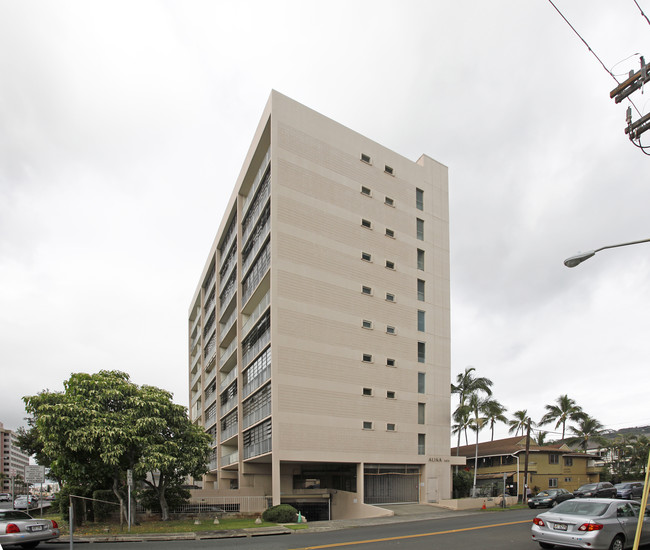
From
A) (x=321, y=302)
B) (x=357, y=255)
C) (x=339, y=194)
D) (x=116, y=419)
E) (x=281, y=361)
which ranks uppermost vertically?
(x=339, y=194)

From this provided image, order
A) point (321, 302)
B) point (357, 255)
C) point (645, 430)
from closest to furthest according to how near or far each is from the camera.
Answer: point (321, 302)
point (357, 255)
point (645, 430)

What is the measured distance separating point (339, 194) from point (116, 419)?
22539mm

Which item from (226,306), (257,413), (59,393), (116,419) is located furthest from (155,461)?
(226,306)

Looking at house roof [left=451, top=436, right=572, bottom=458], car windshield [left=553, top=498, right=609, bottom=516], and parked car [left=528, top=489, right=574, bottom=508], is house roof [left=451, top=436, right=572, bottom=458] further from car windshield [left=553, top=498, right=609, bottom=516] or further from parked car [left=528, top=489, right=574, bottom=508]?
car windshield [left=553, top=498, right=609, bottom=516]

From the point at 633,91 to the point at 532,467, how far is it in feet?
166

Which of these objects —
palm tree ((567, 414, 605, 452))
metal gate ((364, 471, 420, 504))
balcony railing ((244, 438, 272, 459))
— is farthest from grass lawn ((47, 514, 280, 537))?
palm tree ((567, 414, 605, 452))

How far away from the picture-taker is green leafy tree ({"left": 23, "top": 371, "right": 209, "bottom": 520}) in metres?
25.6

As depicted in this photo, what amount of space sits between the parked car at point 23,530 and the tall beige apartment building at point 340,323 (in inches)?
690

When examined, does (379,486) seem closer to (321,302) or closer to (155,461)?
(321,302)

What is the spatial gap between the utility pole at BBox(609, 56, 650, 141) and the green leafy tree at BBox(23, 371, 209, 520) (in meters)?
24.2

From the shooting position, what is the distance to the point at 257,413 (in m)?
41.0

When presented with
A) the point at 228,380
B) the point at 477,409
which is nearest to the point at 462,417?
the point at 477,409

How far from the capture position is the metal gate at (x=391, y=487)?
127ft

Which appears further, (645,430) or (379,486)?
(645,430)
